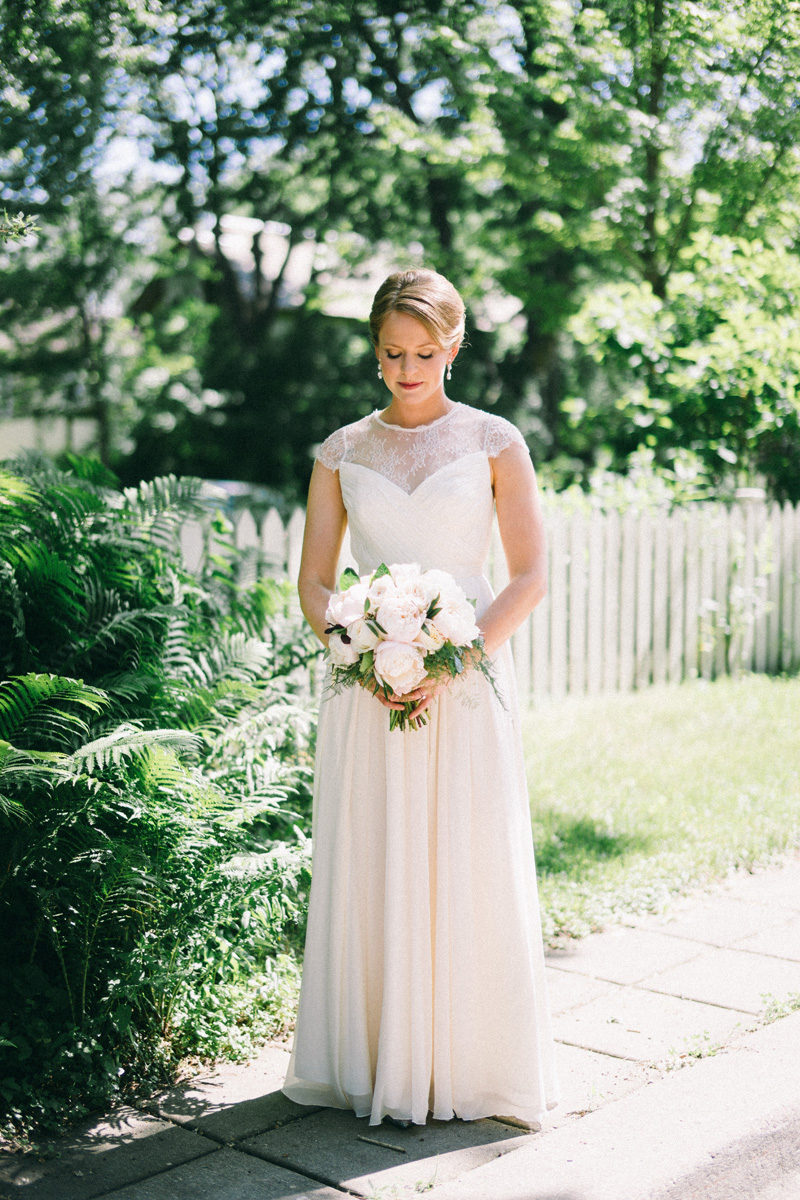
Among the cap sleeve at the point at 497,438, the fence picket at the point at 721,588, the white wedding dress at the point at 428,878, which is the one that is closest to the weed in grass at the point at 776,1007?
the white wedding dress at the point at 428,878

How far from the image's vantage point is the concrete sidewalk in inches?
107

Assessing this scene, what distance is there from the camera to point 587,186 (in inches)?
499

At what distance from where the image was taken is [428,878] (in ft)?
10.1

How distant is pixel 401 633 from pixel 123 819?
4.20ft

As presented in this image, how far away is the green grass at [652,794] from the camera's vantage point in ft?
16.8

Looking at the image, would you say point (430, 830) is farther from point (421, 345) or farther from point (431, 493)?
point (421, 345)

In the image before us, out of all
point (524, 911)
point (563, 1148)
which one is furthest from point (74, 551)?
point (563, 1148)

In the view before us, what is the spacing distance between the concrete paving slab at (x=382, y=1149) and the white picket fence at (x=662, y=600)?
6147 millimetres

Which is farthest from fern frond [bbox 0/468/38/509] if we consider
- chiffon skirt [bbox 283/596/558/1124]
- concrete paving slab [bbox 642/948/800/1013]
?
concrete paving slab [bbox 642/948/800/1013]

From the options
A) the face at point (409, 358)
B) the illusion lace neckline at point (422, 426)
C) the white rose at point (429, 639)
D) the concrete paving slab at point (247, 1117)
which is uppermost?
the face at point (409, 358)

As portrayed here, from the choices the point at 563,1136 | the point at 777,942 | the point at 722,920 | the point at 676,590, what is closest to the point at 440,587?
the point at 563,1136

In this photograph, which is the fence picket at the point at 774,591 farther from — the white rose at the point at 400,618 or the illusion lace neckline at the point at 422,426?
the white rose at the point at 400,618

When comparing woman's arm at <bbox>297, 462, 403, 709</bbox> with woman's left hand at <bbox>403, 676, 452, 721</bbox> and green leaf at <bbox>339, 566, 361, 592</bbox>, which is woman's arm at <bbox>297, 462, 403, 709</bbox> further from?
woman's left hand at <bbox>403, 676, 452, 721</bbox>

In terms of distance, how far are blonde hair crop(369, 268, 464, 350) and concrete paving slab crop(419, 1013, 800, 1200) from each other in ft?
7.19
